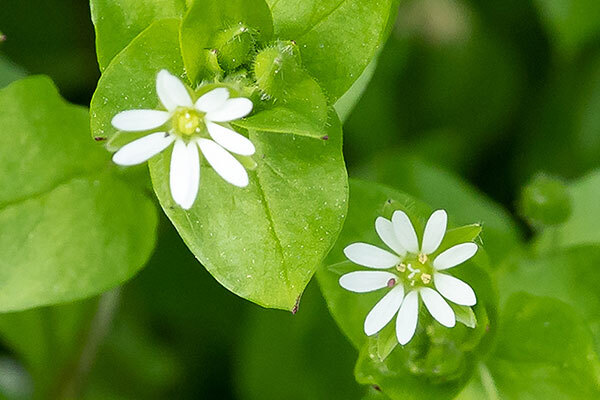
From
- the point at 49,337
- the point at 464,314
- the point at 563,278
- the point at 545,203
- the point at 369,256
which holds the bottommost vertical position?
the point at 49,337

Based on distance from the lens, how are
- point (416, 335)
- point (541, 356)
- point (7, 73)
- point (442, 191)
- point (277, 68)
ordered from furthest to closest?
point (442, 191) < point (7, 73) < point (541, 356) < point (416, 335) < point (277, 68)

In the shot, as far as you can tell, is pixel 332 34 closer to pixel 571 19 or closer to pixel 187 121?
pixel 187 121

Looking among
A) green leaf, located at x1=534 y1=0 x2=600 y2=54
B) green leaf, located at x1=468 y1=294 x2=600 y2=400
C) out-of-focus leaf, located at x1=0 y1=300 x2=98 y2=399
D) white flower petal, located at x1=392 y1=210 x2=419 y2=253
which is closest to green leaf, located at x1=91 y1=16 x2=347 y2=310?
white flower petal, located at x1=392 y1=210 x2=419 y2=253

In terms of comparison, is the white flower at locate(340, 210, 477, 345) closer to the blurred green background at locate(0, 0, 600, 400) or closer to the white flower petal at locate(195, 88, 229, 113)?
the white flower petal at locate(195, 88, 229, 113)

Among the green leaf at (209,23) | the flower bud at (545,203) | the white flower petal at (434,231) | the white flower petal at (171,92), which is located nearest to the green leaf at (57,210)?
the green leaf at (209,23)

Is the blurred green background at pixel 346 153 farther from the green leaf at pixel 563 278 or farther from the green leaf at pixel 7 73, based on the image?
the green leaf at pixel 563 278

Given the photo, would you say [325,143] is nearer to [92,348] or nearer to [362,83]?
[362,83]

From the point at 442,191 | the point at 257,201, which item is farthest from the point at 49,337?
the point at 442,191
